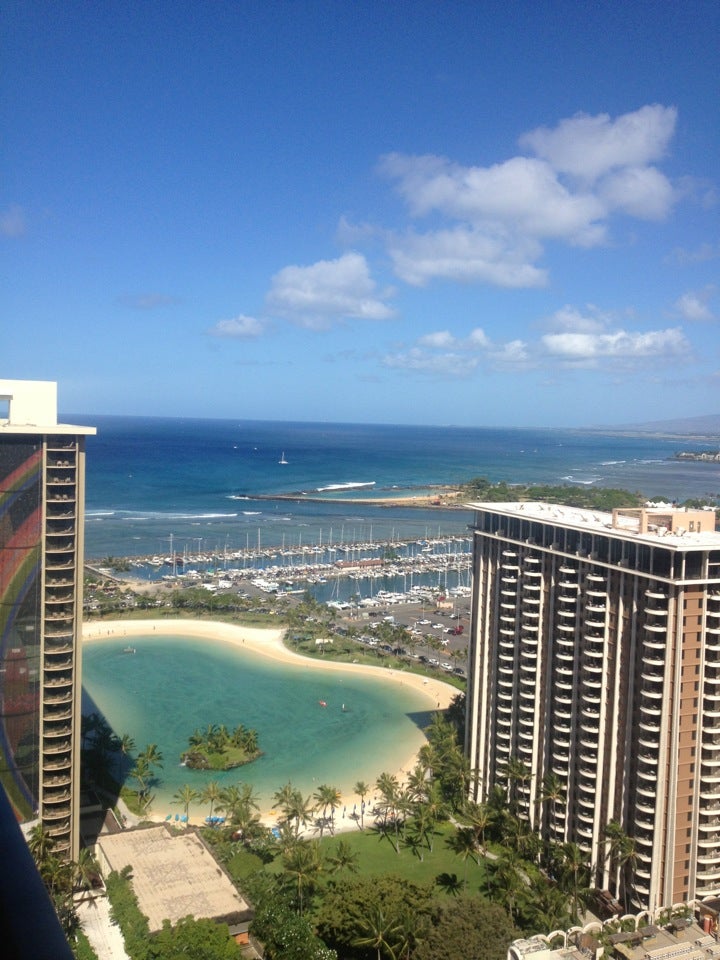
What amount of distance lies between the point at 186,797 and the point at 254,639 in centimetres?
647

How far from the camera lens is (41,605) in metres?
6.68

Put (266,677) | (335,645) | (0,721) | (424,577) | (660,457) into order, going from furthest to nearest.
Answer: (660,457) < (424,577) < (335,645) < (266,677) < (0,721)

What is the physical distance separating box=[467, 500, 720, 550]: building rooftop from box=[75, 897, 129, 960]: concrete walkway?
17.0 ft

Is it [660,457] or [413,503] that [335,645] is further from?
[660,457]

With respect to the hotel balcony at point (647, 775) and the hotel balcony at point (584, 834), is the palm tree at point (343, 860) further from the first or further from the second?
the hotel balcony at point (647, 775)

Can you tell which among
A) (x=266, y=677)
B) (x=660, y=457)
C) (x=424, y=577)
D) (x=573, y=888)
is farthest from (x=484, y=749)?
(x=660, y=457)

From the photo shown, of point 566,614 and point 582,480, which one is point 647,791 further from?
point 582,480

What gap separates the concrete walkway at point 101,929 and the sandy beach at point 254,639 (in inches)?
238

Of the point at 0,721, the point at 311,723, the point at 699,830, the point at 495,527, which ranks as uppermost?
the point at 495,527

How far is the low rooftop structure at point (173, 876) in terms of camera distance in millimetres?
6301

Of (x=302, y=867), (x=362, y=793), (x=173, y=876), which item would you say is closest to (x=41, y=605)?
(x=173, y=876)

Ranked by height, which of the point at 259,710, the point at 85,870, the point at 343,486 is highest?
the point at 343,486

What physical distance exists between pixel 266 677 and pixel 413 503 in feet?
70.8

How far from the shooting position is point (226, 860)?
731cm
